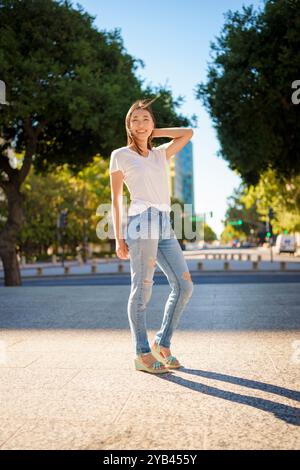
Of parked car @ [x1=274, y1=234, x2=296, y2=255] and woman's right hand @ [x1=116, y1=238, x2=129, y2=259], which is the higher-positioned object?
woman's right hand @ [x1=116, y1=238, x2=129, y2=259]

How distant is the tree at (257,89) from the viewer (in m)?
17.8

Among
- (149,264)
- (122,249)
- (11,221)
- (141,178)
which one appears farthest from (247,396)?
(11,221)

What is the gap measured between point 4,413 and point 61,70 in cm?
1605

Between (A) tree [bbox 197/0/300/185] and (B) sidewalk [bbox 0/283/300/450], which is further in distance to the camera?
(A) tree [bbox 197/0/300/185]

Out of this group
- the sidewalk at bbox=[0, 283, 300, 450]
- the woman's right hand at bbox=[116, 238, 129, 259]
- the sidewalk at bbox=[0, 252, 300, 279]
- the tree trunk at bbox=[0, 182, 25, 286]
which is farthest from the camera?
the sidewalk at bbox=[0, 252, 300, 279]

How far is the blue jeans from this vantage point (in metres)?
4.75

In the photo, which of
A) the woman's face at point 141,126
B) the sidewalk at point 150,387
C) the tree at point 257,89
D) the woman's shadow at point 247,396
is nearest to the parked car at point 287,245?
the tree at point 257,89

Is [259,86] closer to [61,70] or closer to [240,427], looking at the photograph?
[61,70]

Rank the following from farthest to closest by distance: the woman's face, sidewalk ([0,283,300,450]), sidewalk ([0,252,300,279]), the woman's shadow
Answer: sidewalk ([0,252,300,279]), the woman's face, the woman's shadow, sidewalk ([0,283,300,450])

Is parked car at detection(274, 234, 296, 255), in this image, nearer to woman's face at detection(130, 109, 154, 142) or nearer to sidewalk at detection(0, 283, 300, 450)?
sidewalk at detection(0, 283, 300, 450)

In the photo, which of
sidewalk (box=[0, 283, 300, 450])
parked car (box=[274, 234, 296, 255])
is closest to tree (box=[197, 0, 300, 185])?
sidewalk (box=[0, 283, 300, 450])

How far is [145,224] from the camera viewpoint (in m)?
4.75

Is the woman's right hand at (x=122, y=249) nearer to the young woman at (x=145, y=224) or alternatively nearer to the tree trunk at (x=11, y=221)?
the young woman at (x=145, y=224)

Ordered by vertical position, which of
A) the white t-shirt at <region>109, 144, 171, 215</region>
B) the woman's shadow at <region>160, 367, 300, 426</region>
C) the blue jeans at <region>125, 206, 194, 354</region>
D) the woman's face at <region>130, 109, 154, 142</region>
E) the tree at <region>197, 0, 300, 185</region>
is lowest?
the woman's shadow at <region>160, 367, 300, 426</region>
